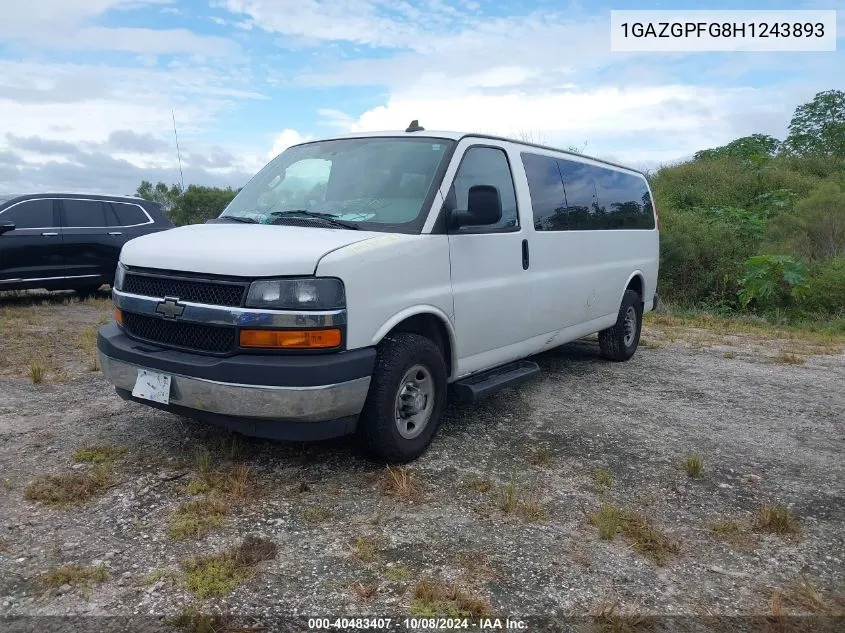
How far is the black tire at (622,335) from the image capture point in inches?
281

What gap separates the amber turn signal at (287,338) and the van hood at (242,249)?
29 cm

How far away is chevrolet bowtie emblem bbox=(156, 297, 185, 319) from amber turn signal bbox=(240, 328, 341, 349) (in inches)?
16.7

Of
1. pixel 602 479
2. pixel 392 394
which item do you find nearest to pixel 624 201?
pixel 602 479

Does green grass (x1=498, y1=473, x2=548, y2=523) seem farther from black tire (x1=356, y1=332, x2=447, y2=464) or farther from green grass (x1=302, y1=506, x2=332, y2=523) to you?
green grass (x1=302, y1=506, x2=332, y2=523)

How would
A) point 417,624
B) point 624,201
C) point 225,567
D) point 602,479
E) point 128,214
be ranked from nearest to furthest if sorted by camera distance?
point 417,624 → point 225,567 → point 602,479 → point 624,201 → point 128,214

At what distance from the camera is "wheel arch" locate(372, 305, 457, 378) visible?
3.86m

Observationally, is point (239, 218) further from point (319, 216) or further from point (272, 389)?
point (272, 389)

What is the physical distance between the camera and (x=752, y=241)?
16.1 m

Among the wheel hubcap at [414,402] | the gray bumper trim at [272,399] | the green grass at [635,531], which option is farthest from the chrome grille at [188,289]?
the green grass at [635,531]

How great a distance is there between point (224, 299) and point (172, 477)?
1.09m

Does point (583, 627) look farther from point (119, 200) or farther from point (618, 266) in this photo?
point (119, 200)

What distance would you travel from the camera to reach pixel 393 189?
4.38 meters

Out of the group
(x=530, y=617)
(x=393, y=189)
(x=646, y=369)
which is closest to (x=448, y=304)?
(x=393, y=189)

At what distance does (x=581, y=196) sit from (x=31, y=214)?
7932mm
